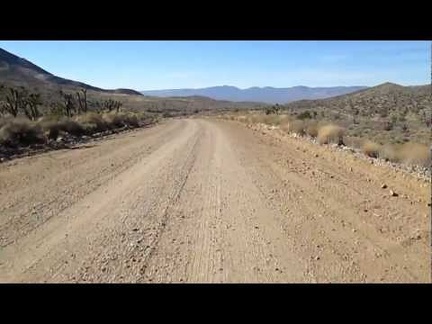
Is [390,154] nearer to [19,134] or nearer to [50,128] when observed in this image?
[19,134]

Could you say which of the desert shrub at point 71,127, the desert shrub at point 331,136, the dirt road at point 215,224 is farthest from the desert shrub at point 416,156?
the desert shrub at point 71,127

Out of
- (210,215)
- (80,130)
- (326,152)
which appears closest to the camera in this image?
(210,215)

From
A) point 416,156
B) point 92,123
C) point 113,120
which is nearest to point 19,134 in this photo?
point 92,123

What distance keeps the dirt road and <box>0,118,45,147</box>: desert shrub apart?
27.4 ft

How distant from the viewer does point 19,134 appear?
78.4ft

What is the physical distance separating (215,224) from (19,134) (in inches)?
709

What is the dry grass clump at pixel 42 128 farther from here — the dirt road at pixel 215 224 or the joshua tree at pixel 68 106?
the dirt road at pixel 215 224

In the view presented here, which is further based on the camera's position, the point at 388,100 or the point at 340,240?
the point at 388,100

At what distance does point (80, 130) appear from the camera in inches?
1272

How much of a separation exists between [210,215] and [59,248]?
269 cm
